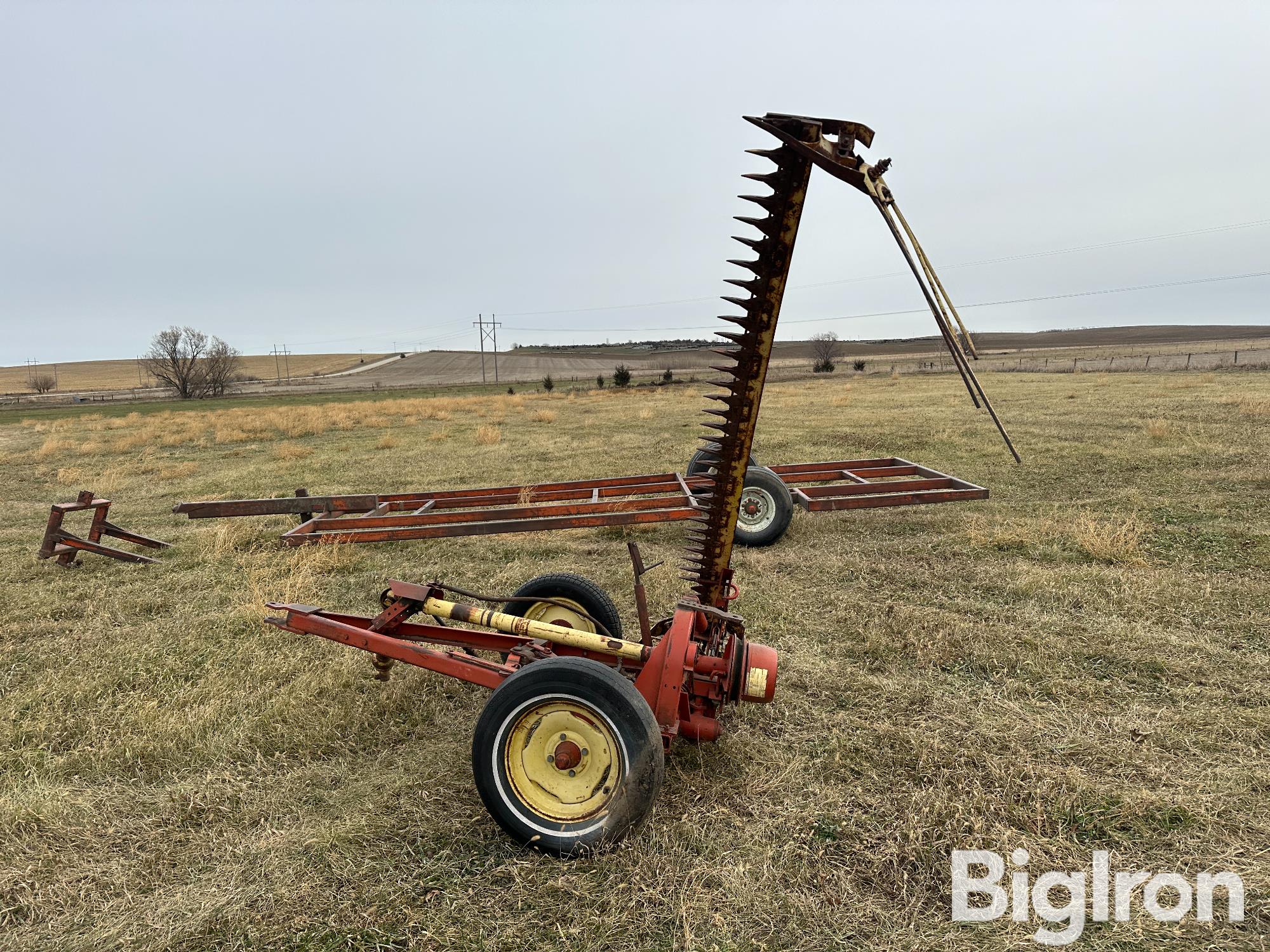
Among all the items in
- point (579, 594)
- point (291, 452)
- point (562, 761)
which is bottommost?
point (562, 761)

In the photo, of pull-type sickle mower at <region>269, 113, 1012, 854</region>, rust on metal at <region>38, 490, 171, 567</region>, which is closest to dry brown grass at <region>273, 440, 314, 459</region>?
rust on metal at <region>38, 490, 171, 567</region>

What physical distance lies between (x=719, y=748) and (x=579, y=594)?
47.8 inches

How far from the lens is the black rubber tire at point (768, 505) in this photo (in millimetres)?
7145

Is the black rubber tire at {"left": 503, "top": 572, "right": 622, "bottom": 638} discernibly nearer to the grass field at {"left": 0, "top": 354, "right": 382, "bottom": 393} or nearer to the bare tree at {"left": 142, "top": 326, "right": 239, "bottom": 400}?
the bare tree at {"left": 142, "top": 326, "right": 239, "bottom": 400}

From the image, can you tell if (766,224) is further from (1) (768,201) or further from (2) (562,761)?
(2) (562,761)

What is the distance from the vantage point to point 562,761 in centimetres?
283

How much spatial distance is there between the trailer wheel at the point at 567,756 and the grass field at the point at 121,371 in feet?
351

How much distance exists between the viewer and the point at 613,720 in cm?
271

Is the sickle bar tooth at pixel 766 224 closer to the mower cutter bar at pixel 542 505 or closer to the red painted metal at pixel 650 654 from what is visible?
the red painted metal at pixel 650 654

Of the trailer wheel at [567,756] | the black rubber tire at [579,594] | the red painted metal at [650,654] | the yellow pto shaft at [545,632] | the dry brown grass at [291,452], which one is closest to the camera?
the trailer wheel at [567,756]

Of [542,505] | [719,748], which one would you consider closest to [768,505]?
[542,505]

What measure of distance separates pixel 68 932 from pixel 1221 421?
17.9 metres

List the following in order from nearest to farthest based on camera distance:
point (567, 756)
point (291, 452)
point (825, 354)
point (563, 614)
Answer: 1. point (567, 756)
2. point (563, 614)
3. point (291, 452)
4. point (825, 354)

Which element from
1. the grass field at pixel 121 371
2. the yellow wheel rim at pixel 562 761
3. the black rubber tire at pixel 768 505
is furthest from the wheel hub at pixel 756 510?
the grass field at pixel 121 371
